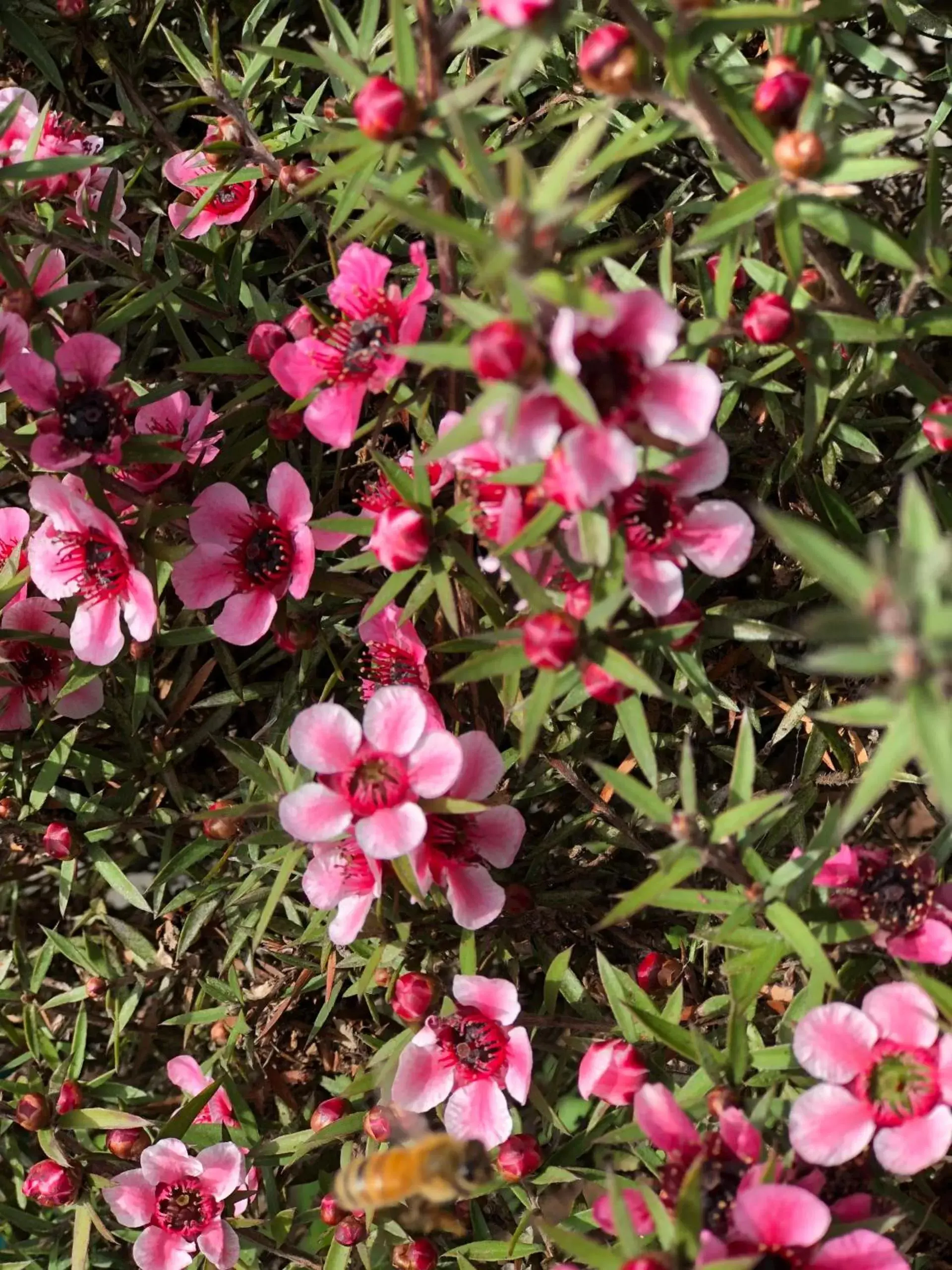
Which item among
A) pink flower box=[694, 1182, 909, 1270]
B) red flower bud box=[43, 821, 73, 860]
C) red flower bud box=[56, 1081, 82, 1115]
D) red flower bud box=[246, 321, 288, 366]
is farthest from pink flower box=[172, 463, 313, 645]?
pink flower box=[694, 1182, 909, 1270]

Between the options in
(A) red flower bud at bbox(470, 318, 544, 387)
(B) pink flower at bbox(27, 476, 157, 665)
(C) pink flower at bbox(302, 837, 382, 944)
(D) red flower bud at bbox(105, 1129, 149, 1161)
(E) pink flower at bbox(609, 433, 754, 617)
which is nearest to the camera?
(A) red flower bud at bbox(470, 318, 544, 387)

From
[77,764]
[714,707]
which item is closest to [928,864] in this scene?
[714,707]

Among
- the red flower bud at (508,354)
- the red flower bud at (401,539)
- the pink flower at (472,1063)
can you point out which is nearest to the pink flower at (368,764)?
the red flower bud at (401,539)

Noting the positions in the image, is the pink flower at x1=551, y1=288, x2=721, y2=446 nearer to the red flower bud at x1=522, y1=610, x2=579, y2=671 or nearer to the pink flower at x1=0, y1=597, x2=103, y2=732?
the red flower bud at x1=522, y1=610, x2=579, y2=671

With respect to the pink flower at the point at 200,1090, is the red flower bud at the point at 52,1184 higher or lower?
higher

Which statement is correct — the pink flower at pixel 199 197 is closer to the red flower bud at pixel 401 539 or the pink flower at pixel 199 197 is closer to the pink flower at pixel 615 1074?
the red flower bud at pixel 401 539

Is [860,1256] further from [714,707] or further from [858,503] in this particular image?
[858,503]

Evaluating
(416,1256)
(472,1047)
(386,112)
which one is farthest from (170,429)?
(416,1256)
